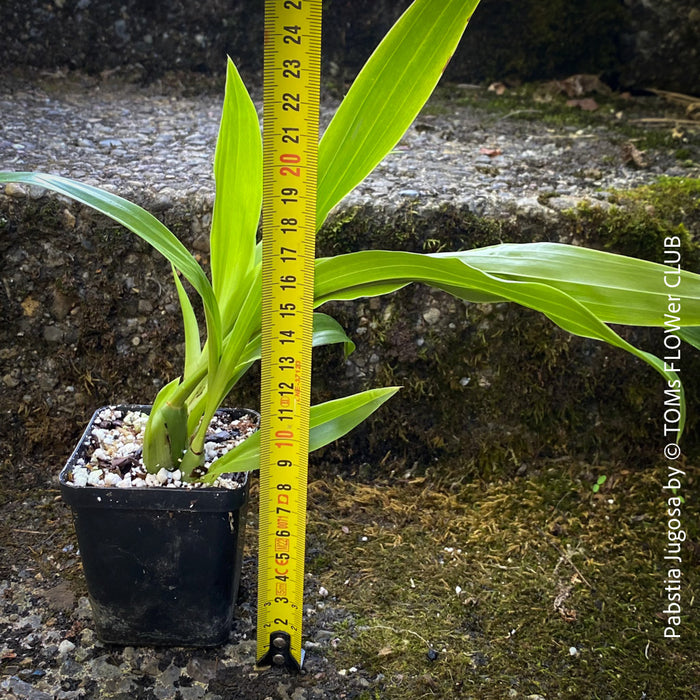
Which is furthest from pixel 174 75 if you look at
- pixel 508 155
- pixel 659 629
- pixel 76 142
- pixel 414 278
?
pixel 659 629

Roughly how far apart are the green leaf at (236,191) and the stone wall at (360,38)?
1216 mm

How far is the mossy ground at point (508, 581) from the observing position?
39.4 inches

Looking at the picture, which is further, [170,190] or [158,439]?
[170,190]

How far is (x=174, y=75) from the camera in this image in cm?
198

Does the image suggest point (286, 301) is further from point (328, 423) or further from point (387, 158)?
point (387, 158)

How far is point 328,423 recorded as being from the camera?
96 centimetres

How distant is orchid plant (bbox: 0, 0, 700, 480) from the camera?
80cm

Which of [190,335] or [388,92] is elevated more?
[388,92]

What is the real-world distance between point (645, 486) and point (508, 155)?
2.70 ft

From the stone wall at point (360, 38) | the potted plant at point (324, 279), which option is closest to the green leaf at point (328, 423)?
the potted plant at point (324, 279)

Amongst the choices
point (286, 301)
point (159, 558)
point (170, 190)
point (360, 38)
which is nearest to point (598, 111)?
point (360, 38)

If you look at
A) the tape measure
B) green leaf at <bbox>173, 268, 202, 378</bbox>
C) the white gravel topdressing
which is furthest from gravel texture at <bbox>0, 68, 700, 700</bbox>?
green leaf at <bbox>173, 268, 202, 378</bbox>

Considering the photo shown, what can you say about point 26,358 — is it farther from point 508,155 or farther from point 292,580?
point 508,155

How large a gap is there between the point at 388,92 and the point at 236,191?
24cm
